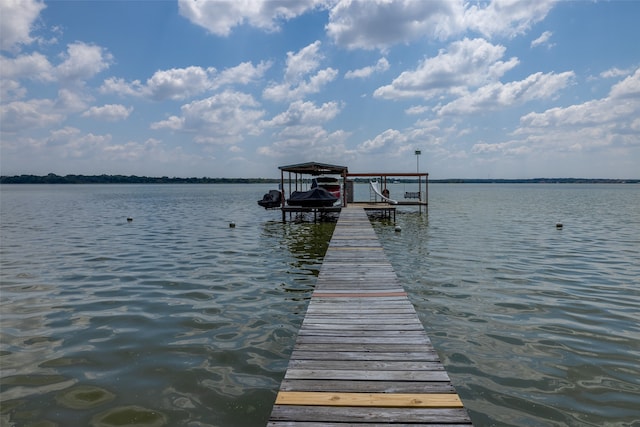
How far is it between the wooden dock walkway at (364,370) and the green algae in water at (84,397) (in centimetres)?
256

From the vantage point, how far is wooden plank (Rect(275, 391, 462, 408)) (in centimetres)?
335

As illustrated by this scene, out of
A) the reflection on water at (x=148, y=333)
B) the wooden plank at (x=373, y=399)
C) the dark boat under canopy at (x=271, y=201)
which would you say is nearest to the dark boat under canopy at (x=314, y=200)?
the dark boat under canopy at (x=271, y=201)

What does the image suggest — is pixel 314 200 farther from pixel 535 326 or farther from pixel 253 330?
pixel 535 326

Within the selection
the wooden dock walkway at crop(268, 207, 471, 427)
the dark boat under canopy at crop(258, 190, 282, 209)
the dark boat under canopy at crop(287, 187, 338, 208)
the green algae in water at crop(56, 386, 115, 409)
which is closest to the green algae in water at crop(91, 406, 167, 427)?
the green algae in water at crop(56, 386, 115, 409)

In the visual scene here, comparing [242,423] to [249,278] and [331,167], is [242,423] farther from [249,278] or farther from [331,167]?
[331,167]

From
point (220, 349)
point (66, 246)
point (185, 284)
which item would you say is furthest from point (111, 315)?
point (66, 246)

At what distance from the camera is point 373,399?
3.42m

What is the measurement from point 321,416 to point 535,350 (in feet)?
14.6

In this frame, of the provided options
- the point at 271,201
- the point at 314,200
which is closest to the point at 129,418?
the point at 314,200

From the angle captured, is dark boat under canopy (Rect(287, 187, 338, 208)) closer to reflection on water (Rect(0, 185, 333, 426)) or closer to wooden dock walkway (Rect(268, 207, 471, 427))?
reflection on water (Rect(0, 185, 333, 426))

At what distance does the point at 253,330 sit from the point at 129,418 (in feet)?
9.02

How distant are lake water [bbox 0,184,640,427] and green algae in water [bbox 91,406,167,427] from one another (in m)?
0.02

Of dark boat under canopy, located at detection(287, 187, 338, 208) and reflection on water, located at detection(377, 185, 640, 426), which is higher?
dark boat under canopy, located at detection(287, 187, 338, 208)

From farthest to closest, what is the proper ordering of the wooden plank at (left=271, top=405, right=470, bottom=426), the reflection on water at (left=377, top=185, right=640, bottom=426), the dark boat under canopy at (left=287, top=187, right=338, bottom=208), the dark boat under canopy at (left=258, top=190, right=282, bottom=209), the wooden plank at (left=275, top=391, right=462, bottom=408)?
the dark boat under canopy at (left=258, top=190, right=282, bottom=209)
the dark boat under canopy at (left=287, top=187, right=338, bottom=208)
the reflection on water at (left=377, top=185, right=640, bottom=426)
the wooden plank at (left=275, top=391, right=462, bottom=408)
the wooden plank at (left=271, top=405, right=470, bottom=426)
